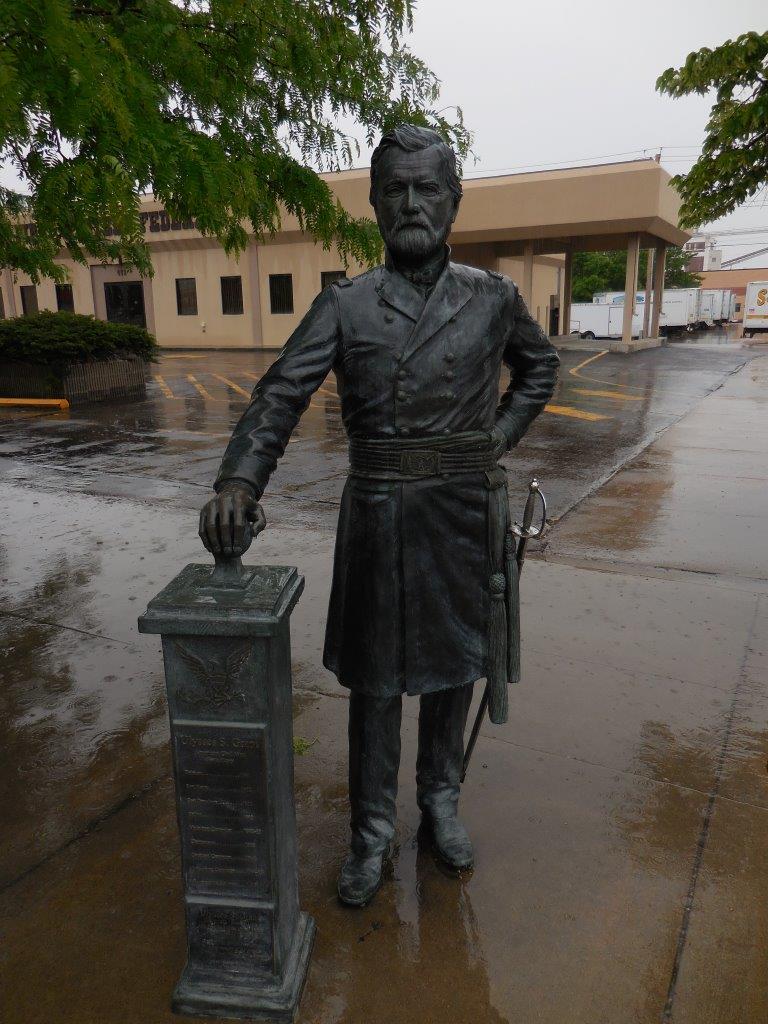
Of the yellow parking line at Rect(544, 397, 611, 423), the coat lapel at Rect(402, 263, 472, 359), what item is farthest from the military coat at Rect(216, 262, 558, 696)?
the yellow parking line at Rect(544, 397, 611, 423)

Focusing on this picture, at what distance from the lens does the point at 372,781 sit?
8.25 feet

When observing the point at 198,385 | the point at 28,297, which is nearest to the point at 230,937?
the point at 198,385

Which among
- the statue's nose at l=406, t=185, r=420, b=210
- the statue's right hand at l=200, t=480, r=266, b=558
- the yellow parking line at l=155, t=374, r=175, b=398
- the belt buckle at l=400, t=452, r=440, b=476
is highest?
the statue's nose at l=406, t=185, r=420, b=210

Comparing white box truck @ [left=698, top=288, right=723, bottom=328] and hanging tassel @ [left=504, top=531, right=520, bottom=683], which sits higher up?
white box truck @ [left=698, top=288, right=723, bottom=328]

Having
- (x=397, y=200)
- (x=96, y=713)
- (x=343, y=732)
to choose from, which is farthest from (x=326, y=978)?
(x=397, y=200)

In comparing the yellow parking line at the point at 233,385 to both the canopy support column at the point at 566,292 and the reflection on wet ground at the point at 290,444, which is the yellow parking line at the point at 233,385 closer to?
the reflection on wet ground at the point at 290,444

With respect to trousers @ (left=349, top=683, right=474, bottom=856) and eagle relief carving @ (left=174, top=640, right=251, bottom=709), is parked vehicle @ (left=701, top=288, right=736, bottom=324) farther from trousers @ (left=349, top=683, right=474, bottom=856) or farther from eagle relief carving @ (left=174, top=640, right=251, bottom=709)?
eagle relief carving @ (left=174, top=640, right=251, bottom=709)

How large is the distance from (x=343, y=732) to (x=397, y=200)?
2.25 metres

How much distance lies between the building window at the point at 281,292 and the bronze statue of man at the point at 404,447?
26.8 metres

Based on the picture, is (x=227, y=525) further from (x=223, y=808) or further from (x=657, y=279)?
(x=657, y=279)

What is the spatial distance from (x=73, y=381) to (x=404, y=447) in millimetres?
14167

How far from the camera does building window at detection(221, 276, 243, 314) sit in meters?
29.0

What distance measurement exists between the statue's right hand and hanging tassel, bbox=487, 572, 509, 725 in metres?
0.80

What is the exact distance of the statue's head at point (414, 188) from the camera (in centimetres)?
212
